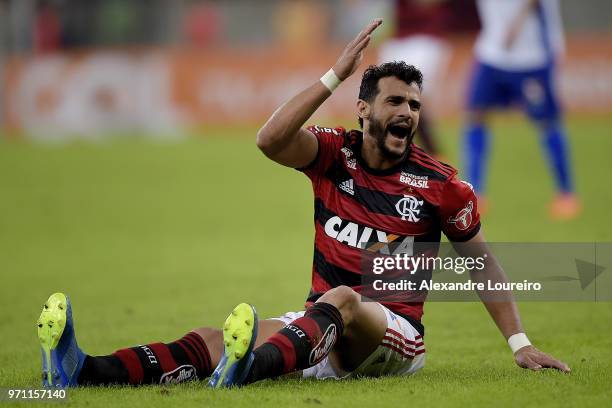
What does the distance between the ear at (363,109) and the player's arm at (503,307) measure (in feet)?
2.72

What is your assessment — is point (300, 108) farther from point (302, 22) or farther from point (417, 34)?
point (302, 22)

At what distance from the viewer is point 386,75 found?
5.39 meters

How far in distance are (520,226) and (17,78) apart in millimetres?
14535

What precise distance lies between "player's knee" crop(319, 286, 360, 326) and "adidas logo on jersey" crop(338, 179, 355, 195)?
0.67 metres

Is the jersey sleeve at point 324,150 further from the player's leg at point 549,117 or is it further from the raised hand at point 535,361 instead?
the player's leg at point 549,117

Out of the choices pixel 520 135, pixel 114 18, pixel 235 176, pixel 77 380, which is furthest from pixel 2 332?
pixel 114 18

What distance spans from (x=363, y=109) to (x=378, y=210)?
53 cm

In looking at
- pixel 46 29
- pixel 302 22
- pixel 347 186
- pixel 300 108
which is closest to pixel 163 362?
pixel 347 186

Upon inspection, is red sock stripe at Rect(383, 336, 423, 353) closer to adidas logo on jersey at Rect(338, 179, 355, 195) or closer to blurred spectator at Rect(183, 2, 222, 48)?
adidas logo on jersey at Rect(338, 179, 355, 195)

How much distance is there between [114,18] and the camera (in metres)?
25.9

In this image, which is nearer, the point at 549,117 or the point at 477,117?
the point at 477,117

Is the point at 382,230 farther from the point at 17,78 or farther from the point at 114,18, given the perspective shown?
the point at 114,18

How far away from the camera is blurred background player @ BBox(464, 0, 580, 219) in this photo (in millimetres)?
12125

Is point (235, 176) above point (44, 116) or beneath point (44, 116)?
beneath
